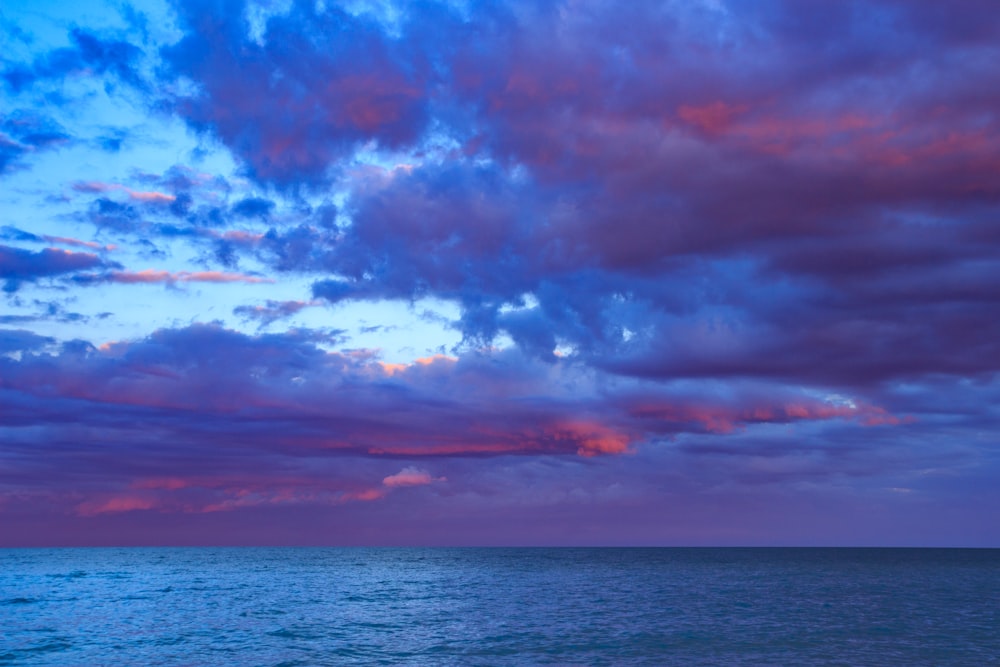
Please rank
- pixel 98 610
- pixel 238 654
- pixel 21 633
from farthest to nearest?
pixel 98 610
pixel 21 633
pixel 238 654

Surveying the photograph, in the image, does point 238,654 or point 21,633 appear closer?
point 238,654

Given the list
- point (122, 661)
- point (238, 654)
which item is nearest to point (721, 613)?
point (238, 654)

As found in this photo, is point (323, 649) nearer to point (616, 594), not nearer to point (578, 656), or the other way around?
point (578, 656)

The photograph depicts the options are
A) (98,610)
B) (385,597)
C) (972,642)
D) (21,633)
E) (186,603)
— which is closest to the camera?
(972,642)

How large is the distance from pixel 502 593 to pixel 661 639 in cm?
4242

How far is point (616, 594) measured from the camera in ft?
284

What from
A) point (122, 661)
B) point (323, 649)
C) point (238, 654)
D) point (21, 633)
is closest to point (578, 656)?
point (323, 649)

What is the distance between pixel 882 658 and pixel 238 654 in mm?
37413

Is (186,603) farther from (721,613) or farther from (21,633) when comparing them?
(721,613)

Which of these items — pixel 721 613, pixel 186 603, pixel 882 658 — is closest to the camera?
pixel 882 658

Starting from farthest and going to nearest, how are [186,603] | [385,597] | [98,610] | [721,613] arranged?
[385,597] → [186,603] → [98,610] → [721,613]

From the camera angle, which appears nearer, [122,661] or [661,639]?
[122,661]

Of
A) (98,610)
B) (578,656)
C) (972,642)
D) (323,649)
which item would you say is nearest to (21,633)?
(98,610)

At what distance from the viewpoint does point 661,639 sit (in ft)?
161
